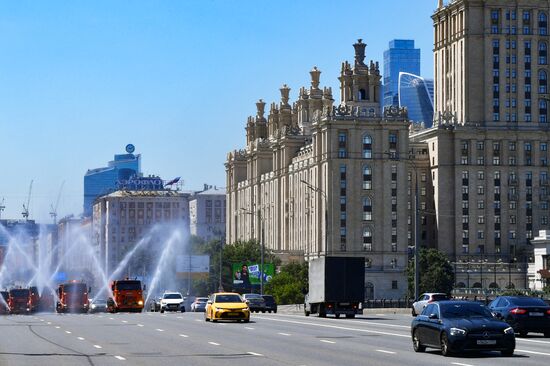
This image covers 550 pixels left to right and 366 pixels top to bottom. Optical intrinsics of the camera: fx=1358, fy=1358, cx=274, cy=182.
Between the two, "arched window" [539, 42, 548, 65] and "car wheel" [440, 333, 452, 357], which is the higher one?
"arched window" [539, 42, 548, 65]

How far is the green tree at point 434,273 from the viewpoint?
149 m

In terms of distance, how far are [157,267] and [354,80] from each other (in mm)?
38793

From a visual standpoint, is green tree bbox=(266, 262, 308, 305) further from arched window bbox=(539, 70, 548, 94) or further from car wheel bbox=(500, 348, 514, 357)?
car wheel bbox=(500, 348, 514, 357)

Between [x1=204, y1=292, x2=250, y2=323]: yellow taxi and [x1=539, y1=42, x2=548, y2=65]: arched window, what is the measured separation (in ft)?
392

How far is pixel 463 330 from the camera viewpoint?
33.4m

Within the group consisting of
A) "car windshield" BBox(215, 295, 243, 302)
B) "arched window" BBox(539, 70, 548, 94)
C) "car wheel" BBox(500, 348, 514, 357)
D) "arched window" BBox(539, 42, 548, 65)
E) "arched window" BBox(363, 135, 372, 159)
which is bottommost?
"car wheel" BBox(500, 348, 514, 357)

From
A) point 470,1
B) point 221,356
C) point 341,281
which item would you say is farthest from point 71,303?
point 470,1

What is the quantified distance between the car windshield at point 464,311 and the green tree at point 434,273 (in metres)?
112

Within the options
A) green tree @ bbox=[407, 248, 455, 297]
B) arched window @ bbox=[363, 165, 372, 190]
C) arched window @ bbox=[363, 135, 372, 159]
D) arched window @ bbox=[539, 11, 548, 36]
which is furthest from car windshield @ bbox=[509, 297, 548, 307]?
arched window @ bbox=[539, 11, 548, 36]

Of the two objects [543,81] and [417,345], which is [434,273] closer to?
[543,81]

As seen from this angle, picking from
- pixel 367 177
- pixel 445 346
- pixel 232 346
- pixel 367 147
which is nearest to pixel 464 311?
pixel 445 346

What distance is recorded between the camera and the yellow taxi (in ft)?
195

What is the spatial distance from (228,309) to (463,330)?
27.2 m

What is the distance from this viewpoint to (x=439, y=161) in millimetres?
172500
